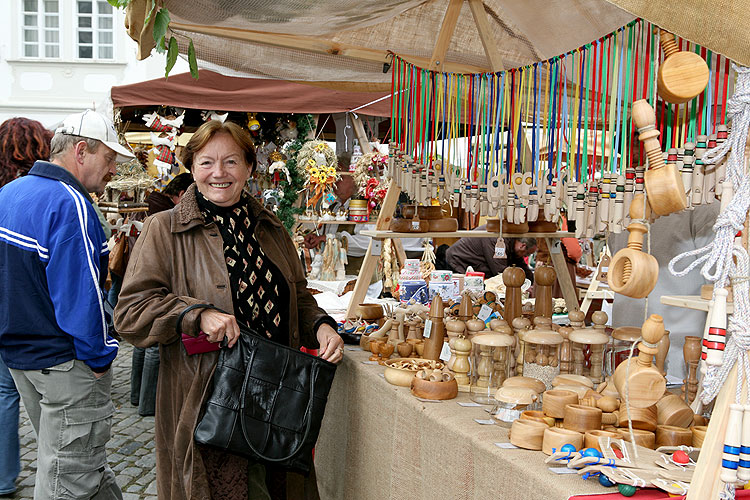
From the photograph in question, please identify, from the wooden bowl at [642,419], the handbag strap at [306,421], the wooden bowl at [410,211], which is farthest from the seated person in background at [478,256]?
the wooden bowl at [642,419]

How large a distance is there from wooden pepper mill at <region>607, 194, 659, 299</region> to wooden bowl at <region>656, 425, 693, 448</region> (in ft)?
1.66

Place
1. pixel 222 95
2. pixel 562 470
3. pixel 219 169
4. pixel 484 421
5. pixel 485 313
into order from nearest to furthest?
pixel 562 470 → pixel 484 421 → pixel 219 169 → pixel 485 313 → pixel 222 95

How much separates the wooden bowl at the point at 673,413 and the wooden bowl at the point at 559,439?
0.26 m

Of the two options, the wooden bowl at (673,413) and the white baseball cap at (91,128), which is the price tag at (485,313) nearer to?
the wooden bowl at (673,413)

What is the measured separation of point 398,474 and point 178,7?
1708 mm

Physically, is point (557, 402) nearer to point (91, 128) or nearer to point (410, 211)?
point (410, 211)

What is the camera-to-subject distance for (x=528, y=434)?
1.49 m

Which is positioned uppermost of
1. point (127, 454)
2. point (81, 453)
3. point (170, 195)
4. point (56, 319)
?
point (170, 195)

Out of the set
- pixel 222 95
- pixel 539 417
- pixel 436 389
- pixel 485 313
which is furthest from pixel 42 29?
pixel 539 417

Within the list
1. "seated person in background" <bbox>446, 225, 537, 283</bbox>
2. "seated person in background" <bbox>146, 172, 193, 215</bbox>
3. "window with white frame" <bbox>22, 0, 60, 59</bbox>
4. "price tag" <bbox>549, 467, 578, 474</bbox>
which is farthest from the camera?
"window with white frame" <bbox>22, 0, 60, 59</bbox>

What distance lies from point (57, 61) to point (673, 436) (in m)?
14.6

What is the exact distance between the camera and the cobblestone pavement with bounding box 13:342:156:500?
324 centimetres

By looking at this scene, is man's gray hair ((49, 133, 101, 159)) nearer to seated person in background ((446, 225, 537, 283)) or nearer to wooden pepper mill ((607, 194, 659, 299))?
wooden pepper mill ((607, 194, 659, 299))

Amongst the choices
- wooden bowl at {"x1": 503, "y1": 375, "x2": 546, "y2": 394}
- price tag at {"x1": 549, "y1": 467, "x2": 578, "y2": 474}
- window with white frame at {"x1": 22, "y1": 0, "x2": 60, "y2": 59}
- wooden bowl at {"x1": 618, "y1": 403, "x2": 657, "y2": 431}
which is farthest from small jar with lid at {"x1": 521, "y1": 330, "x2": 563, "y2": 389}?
window with white frame at {"x1": 22, "y1": 0, "x2": 60, "y2": 59}
